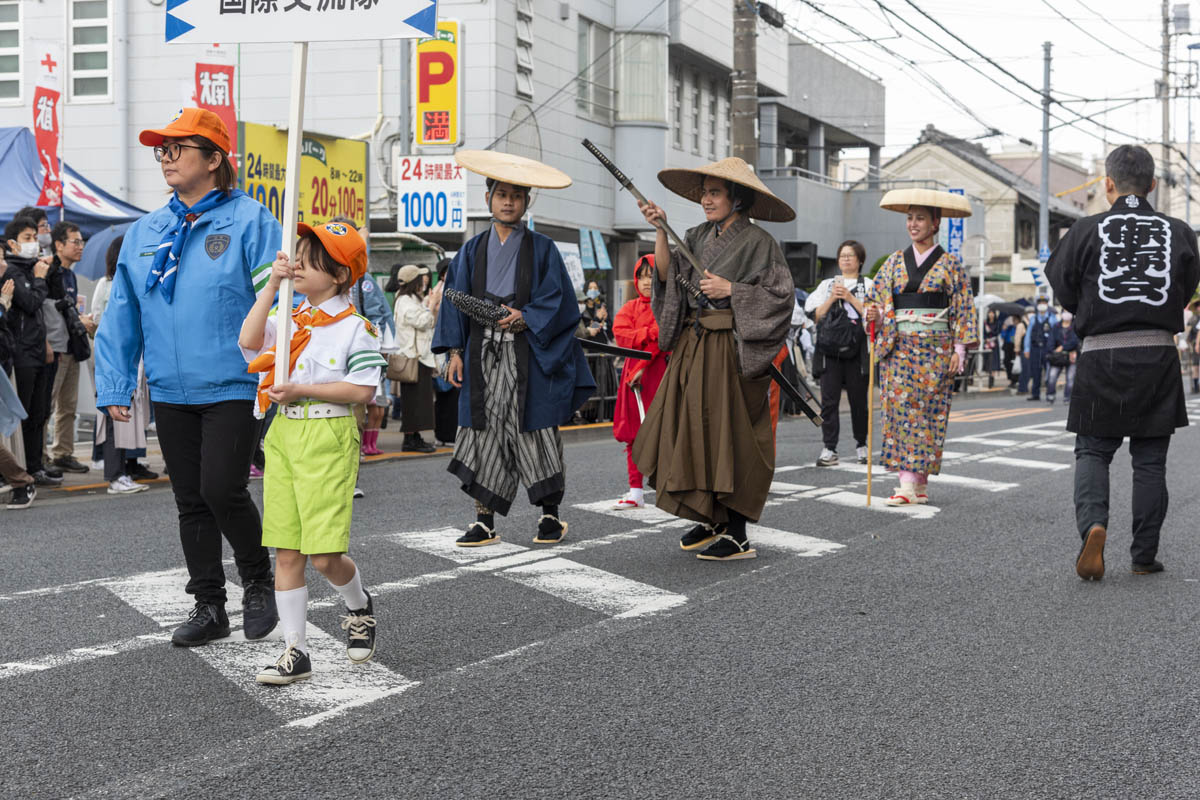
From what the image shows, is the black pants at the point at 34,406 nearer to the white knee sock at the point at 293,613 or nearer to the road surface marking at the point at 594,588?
the road surface marking at the point at 594,588

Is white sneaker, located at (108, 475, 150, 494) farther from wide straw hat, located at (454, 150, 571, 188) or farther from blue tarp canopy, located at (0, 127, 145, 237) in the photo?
blue tarp canopy, located at (0, 127, 145, 237)

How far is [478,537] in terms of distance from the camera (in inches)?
295

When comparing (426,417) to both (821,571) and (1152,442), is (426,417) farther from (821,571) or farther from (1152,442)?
(1152,442)

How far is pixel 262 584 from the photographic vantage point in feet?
17.0

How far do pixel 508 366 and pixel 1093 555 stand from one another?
3.18 metres

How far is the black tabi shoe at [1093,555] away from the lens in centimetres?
654

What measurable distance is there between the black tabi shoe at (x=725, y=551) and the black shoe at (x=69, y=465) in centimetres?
599

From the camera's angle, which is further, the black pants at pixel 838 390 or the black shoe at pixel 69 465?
the black pants at pixel 838 390

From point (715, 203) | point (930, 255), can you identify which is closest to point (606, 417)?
point (930, 255)

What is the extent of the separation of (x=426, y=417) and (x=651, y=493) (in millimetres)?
3760

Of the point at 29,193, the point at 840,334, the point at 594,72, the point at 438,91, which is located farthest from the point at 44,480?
the point at 594,72

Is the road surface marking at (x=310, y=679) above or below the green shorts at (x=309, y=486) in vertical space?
below

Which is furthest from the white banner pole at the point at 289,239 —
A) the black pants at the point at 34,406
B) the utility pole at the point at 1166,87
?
the utility pole at the point at 1166,87

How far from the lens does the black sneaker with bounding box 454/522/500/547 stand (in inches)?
294
